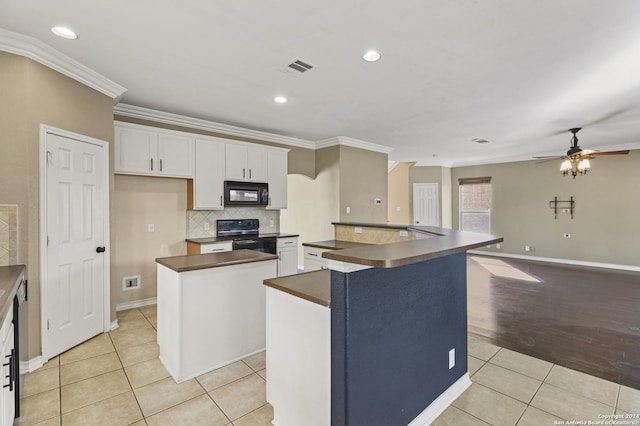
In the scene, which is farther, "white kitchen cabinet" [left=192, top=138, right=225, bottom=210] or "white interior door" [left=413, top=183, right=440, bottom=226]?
"white interior door" [left=413, top=183, right=440, bottom=226]

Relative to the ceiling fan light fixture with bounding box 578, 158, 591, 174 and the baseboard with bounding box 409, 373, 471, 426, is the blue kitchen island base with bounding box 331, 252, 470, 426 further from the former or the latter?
the ceiling fan light fixture with bounding box 578, 158, 591, 174

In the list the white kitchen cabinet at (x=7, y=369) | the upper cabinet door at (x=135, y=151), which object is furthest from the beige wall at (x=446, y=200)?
the white kitchen cabinet at (x=7, y=369)

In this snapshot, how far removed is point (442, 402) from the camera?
2.01m

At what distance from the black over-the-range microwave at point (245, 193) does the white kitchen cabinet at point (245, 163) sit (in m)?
0.09

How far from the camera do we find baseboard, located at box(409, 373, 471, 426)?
72.6 inches

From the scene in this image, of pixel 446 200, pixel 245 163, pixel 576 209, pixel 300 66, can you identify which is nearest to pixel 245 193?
pixel 245 163

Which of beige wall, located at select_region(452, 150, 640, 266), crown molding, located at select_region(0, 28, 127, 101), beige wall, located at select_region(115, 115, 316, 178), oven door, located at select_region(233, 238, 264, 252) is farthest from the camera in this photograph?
beige wall, located at select_region(452, 150, 640, 266)

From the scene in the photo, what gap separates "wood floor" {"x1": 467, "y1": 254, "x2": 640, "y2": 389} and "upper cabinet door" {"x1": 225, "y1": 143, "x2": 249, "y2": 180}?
3785mm


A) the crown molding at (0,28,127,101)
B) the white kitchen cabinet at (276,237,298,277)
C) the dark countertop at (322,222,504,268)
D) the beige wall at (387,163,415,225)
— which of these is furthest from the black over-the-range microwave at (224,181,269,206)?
the beige wall at (387,163,415,225)

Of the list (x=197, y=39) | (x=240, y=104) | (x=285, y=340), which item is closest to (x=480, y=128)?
(x=240, y=104)

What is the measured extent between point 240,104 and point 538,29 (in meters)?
3.08

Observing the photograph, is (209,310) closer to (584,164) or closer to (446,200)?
(584,164)

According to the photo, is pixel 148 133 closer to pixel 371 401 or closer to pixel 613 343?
pixel 371 401

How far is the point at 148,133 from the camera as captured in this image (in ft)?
12.7
